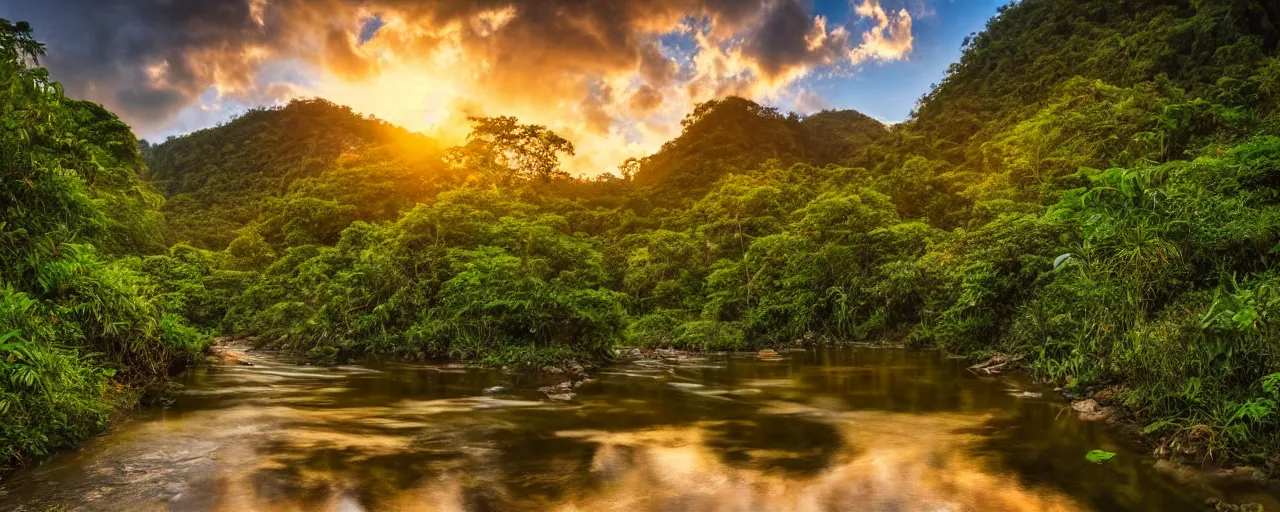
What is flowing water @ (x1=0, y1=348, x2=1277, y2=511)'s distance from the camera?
21.2 feet

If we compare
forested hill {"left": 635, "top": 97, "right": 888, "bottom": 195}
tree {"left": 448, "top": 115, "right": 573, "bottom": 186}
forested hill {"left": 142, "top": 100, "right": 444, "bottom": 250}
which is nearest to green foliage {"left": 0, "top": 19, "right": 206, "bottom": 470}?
forested hill {"left": 142, "top": 100, "right": 444, "bottom": 250}

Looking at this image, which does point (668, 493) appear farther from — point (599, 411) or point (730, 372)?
point (730, 372)

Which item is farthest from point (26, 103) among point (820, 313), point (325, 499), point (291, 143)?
point (291, 143)

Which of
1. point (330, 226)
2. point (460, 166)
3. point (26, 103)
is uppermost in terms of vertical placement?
point (460, 166)

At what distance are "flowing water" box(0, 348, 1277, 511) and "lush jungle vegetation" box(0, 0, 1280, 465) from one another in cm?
92

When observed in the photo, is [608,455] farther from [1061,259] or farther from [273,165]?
[273,165]

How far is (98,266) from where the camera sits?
9.70 meters

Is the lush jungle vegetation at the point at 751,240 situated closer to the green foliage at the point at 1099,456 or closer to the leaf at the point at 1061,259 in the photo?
the leaf at the point at 1061,259

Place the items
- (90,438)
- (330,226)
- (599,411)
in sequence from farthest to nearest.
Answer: (330,226)
(599,411)
(90,438)

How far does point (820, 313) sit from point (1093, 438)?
18.2 metres

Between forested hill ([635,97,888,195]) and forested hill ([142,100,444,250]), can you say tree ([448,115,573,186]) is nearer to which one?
forested hill ([142,100,444,250])

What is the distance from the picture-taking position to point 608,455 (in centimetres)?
829

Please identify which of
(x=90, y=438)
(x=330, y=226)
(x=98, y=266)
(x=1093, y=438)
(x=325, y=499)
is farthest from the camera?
(x=330, y=226)

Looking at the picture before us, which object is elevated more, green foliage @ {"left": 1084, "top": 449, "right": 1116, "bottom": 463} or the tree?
the tree
